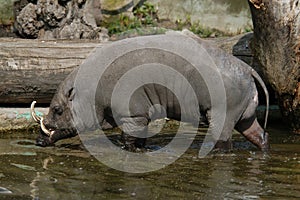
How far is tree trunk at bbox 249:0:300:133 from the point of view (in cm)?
862

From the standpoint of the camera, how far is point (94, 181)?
21.8ft

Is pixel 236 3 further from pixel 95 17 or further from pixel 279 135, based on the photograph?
pixel 279 135

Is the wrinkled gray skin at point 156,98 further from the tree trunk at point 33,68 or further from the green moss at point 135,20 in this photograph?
the green moss at point 135,20

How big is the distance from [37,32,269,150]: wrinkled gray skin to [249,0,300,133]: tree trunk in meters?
0.85

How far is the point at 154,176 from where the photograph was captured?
689 cm

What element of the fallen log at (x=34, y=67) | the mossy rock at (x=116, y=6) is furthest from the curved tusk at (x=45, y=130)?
the mossy rock at (x=116, y=6)

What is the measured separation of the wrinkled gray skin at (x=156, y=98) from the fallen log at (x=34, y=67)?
1.10 metres

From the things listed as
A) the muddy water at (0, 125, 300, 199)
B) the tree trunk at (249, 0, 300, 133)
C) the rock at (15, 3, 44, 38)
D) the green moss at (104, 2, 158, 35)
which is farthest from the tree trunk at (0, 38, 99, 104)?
the green moss at (104, 2, 158, 35)

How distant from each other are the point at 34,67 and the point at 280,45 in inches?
113

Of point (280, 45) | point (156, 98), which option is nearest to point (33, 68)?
point (156, 98)

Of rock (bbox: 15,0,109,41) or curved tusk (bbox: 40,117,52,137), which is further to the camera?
rock (bbox: 15,0,109,41)

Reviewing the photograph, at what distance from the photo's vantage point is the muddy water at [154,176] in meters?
6.22

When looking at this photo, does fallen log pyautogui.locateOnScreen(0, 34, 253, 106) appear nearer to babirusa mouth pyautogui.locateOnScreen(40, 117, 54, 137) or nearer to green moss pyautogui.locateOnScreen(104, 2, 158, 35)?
babirusa mouth pyautogui.locateOnScreen(40, 117, 54, 137)

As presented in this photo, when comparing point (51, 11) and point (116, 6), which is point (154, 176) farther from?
point (116, 6)
